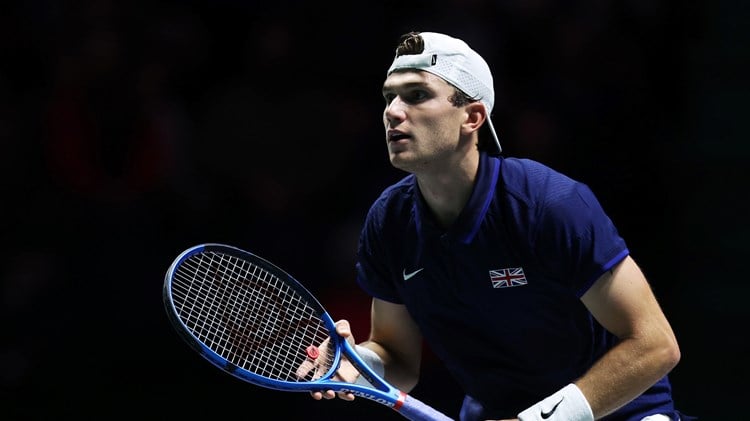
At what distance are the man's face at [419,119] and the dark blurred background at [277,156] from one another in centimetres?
218

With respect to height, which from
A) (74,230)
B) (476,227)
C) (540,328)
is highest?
(476,227)

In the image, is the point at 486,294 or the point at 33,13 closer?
the point at 486,294

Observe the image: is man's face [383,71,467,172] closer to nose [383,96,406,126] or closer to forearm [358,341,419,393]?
nose [383,96,406,126]

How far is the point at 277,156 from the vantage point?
593 cm

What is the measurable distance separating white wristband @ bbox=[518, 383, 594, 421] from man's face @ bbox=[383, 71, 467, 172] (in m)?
0.76

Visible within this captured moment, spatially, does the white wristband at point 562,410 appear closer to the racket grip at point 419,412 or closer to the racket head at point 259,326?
the racket grip at point 419,412

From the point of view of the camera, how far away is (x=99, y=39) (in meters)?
6.00

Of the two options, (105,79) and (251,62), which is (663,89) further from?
(105,79)

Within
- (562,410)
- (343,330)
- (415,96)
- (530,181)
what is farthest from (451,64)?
(562,410)

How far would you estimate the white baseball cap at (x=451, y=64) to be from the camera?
3551mm

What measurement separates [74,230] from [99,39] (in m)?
0.97

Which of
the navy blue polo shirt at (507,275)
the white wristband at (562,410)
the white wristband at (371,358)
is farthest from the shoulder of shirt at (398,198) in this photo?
the white wristband at (562,410)

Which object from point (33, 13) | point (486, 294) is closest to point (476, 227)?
point (486, 294)

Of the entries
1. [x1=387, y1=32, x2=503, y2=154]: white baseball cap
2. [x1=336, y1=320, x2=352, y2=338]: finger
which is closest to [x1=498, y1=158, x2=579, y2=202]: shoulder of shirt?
[x1=387, y1=32, x2=503, y2=154]: white baseball cap
